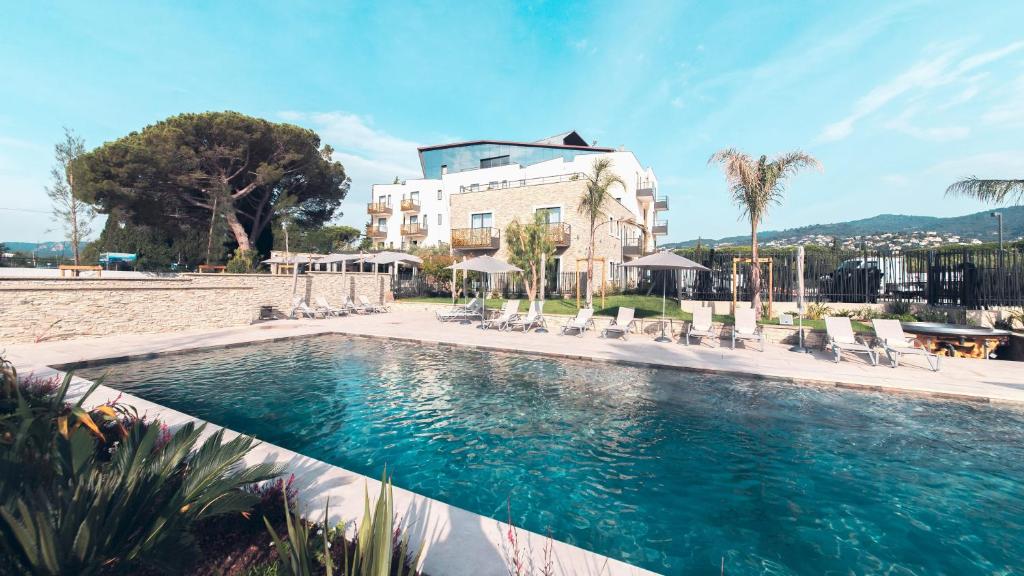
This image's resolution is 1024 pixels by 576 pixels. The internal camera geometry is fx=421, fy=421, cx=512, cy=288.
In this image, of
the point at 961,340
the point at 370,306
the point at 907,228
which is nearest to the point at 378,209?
the point at 370,306

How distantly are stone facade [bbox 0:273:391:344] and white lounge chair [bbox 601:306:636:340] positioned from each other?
12580 mm

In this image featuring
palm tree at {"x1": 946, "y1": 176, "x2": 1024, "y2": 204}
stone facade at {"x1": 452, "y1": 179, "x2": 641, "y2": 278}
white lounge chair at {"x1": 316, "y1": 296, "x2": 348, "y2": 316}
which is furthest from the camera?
stone facade at {"x1": 452, "y1": 179, "x2": 641, "y2": 278}

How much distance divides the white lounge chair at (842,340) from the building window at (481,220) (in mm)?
18875

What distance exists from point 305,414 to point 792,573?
569cm

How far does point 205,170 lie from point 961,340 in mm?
35637

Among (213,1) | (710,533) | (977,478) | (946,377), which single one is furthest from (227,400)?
(213,1)

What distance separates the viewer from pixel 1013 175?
952 cm

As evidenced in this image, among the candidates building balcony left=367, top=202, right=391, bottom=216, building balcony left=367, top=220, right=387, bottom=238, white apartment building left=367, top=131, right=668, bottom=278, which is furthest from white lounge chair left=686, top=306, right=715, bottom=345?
building balcony left=367, top=220, right=387, bottom=238

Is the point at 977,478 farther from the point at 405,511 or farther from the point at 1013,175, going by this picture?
the point at 1013,175

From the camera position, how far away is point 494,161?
4244cm

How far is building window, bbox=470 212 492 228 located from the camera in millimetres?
25938

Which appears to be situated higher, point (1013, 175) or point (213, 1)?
point (213, 1)

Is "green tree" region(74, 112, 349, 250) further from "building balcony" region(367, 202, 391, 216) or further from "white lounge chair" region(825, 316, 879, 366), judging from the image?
"white lounge chair" region(825, 316, 879, 366)

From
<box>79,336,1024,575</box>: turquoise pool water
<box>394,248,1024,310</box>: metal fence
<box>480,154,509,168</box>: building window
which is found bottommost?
<box>79,336,1024,575</box>: turquoise pool water
